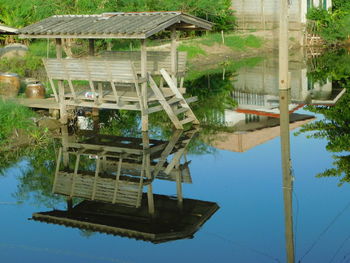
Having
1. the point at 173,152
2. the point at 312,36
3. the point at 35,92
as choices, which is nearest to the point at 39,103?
the point at 35,92

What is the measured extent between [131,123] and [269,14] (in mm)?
27099

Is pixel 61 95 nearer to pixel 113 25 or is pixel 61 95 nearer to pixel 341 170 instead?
pixel 113 25

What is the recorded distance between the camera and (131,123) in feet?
63.3

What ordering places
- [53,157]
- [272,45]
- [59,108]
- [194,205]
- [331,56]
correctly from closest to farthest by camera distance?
[194,205]
[53,157]
[59,108]
[331,56]
[272,45]

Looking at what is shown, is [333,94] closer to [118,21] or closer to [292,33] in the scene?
[118,21]

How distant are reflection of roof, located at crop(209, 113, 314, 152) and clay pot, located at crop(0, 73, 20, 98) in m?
7.54

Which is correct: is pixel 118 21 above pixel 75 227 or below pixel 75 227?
above

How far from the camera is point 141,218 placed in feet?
A: 36.3

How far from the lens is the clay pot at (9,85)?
21.2 m

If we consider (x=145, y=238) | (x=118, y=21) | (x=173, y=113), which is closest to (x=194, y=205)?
(x=145, y=238)

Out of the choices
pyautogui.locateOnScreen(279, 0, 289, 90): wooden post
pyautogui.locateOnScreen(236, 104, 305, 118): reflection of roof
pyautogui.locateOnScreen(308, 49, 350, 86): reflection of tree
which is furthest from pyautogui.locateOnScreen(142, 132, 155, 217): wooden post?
pyautogui.locateOnScreen(308, 49, 350, 86): reflection of tree

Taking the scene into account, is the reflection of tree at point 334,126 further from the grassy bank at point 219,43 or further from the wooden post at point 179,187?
the grassy bank at point 219,43

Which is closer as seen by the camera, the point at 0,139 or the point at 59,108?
the point at 0,139

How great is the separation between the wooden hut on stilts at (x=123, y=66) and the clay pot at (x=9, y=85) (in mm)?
2947
